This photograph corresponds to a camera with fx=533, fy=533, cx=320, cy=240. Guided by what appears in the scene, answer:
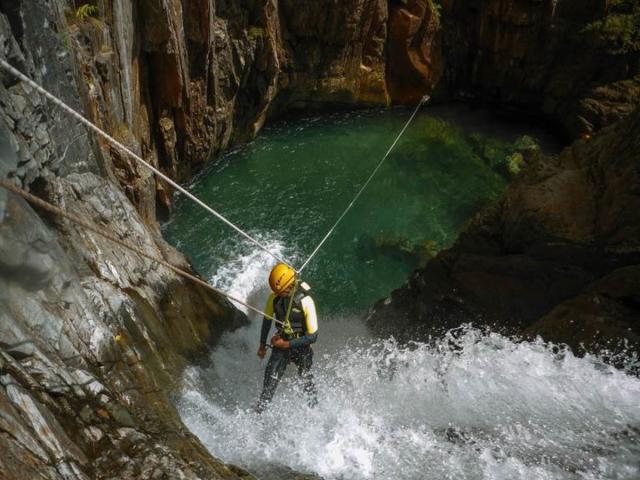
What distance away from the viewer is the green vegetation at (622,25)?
52.1ft

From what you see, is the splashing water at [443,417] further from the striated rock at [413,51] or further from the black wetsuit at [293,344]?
the striated rock at [413,51]

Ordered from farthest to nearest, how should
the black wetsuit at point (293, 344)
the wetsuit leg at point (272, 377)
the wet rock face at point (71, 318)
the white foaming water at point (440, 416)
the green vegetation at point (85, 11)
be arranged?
the green vegetation at point (85, 11) → the wetsuit leg at point (272, 377) → the black wetsuit at point (293, 344) → the white foaming water at point (440, 416) → the wet rock face at point (71, 318)

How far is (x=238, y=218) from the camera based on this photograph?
13.6 meters

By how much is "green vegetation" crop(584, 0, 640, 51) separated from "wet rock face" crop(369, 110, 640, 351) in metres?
9.55

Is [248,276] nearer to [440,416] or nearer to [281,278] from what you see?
[281,278]

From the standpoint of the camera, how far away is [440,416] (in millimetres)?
7242

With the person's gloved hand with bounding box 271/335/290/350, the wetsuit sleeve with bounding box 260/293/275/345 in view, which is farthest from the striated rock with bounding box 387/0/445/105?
the person's gloved hand with bounding box 271/335/290/350

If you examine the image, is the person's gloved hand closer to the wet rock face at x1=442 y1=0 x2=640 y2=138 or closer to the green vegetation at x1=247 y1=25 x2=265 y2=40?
the green vegetation at x1=247 y1=25 x2=265 y2=40

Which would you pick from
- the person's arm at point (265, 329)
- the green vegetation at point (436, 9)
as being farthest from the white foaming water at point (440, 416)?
the green vegetation at point (436, 9)

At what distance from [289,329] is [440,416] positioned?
2.38 m

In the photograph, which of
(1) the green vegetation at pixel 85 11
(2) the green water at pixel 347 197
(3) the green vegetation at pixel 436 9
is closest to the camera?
(1) the green vegetation at pixel 85 11

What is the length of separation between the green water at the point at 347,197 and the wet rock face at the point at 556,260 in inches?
107

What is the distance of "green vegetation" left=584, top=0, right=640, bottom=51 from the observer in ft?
52.1

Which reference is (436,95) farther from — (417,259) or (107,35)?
(107,35)
